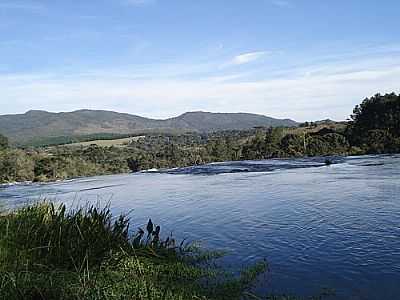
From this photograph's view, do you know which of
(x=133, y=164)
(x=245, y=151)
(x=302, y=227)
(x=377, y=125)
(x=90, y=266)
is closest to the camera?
(x=90, y=266)

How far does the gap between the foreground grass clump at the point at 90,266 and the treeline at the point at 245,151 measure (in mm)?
56186

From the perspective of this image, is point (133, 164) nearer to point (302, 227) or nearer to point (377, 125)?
point (377, 125)

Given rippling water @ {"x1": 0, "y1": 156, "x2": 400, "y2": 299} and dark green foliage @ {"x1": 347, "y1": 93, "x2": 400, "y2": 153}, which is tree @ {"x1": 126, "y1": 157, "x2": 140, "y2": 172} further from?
rippling water @ {"x1": 0, "y1": 156, "x2": 400, "y2": 299}

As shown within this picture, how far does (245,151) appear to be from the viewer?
87.5m

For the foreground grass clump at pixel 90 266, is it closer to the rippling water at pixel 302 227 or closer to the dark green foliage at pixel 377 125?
the rippling water at pixel 302 227

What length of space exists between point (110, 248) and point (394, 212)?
40.4 ft

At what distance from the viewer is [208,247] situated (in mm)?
14633

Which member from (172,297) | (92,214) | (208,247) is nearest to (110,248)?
(92,214)

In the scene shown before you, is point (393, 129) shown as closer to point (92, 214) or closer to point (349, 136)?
point (349, 136)

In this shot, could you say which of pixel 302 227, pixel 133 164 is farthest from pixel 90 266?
pixel 133 164

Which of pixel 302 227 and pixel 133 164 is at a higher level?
pixel 302 227

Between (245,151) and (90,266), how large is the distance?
7834cm

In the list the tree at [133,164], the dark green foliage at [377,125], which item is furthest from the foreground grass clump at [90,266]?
the tree at [133,164]

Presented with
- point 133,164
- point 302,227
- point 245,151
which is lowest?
point 133,164
